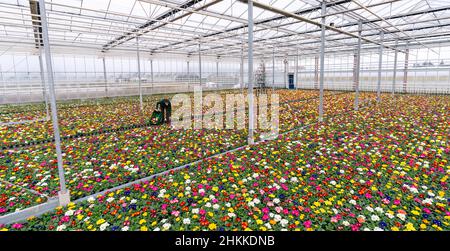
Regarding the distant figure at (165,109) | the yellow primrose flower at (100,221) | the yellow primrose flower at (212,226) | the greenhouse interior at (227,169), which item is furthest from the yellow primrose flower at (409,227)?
the distant figure at (165,109)

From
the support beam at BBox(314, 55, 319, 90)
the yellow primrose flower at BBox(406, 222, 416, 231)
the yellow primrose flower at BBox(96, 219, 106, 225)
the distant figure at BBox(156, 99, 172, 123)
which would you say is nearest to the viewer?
the yellow primrose flower at BBox(406, 222, 416, 231)

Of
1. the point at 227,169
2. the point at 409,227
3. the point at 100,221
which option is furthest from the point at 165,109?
the point at 409,227

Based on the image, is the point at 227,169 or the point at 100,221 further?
the point at 227,169

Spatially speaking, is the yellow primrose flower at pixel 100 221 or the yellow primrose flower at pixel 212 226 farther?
the yellow primrose flower at pixel 100 221

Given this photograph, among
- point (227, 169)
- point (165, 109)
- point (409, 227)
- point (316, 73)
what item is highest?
point (316, 73)

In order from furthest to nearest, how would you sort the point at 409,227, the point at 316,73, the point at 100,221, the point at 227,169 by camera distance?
the point at 316,73, the point at 227,169, the point at 100,221, the point at 409,227

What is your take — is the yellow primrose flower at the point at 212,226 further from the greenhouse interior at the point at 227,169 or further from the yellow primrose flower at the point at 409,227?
the yellow primrose flower at the point at 409,227

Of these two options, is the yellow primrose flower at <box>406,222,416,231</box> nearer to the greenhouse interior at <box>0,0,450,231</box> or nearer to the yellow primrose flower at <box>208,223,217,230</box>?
the greenhouse interior at <box>0,0,450,231</box>

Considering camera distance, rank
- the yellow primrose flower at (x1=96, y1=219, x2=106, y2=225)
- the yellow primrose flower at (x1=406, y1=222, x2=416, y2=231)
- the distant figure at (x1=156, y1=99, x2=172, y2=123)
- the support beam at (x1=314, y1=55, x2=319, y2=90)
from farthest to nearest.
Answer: the support beam at (x1=314, y1=55, x2=319, y2=90) → the distant figure at (x1=156, y1=99, x2=172, y2=123) → the yellow primrose flower at (x1=96, y1=219, x2=106, y2=225) → the yellow primrose flower at (x1=406, y1=222, x2=416, y2=231)

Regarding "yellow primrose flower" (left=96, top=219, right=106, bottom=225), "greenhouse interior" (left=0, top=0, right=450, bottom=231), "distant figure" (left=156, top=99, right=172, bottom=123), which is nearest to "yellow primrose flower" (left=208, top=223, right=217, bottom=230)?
"greenhouse interior" (left=0, top=0, right=450, bottom=231)

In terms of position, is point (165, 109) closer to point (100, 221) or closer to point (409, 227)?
point (100, 221)
